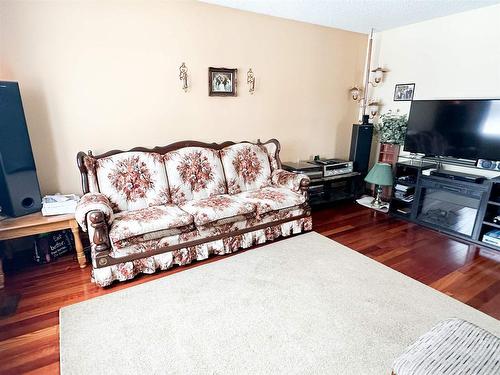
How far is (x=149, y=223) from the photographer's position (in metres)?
2.28

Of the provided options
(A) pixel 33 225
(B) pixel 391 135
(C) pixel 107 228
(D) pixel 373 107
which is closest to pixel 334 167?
(B) pixel 391 135

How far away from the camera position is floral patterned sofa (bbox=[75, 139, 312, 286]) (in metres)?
2.21

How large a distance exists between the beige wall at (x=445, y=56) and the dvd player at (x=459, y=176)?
875 mm

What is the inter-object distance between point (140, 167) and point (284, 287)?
5.60ft

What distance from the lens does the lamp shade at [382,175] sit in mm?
3646

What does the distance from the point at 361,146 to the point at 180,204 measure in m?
2.68

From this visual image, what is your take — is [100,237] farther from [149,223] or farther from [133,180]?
[133,180]

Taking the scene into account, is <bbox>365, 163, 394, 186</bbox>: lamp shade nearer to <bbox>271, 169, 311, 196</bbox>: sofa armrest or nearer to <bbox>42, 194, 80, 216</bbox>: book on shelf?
<bbox>271, 169, 311, 196</bbox>: sofa armrest

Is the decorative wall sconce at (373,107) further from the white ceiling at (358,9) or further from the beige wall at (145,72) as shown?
the white ceiling at (358,9)

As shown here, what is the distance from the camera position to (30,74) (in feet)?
7.86

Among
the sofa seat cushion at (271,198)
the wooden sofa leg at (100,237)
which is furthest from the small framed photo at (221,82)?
the wooden sofa leg at (100,237)

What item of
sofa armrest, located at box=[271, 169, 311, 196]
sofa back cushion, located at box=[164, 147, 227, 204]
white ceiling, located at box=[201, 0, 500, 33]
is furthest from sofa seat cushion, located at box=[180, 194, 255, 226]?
white ceiling, located at box=[201, 0, 500, 33]

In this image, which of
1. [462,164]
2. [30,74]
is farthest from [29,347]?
[462,164]

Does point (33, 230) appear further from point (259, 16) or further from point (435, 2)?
point (435, 2)
